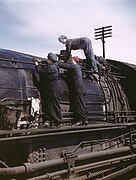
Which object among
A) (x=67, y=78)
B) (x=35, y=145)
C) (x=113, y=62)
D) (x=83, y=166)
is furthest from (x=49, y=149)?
(x=113, y=62)

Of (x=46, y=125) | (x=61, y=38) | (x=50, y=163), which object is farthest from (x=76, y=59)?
(x=50, y=163)

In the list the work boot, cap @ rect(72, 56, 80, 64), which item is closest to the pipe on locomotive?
the work boot

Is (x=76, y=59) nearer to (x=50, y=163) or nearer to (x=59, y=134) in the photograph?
(x=59, y=134)

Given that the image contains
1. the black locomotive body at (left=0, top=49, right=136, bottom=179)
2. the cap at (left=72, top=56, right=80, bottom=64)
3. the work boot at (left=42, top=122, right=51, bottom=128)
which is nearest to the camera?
the black locomotive body at (left=0, top=49, right=136, bottom=179)

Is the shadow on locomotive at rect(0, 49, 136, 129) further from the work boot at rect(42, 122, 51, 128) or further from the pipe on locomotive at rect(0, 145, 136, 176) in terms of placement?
the pipe on locomotive at rect(0, 145, 136, 176)

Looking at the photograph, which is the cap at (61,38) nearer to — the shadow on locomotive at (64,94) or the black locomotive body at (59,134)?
the shadow on locomotive at (64,94)

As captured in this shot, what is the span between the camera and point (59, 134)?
545 centimetres

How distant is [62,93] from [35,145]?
1.47 m

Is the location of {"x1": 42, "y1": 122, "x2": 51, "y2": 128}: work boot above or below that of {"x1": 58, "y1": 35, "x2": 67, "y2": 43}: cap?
below

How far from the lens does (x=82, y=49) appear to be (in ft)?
25.1

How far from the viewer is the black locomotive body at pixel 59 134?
4.92m

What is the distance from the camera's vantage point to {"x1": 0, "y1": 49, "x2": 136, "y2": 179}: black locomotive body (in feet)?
16.1

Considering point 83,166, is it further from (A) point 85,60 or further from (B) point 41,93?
(A) point 85,60

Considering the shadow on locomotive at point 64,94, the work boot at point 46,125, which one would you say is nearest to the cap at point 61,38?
the shadow on locomotive at point 64,94
